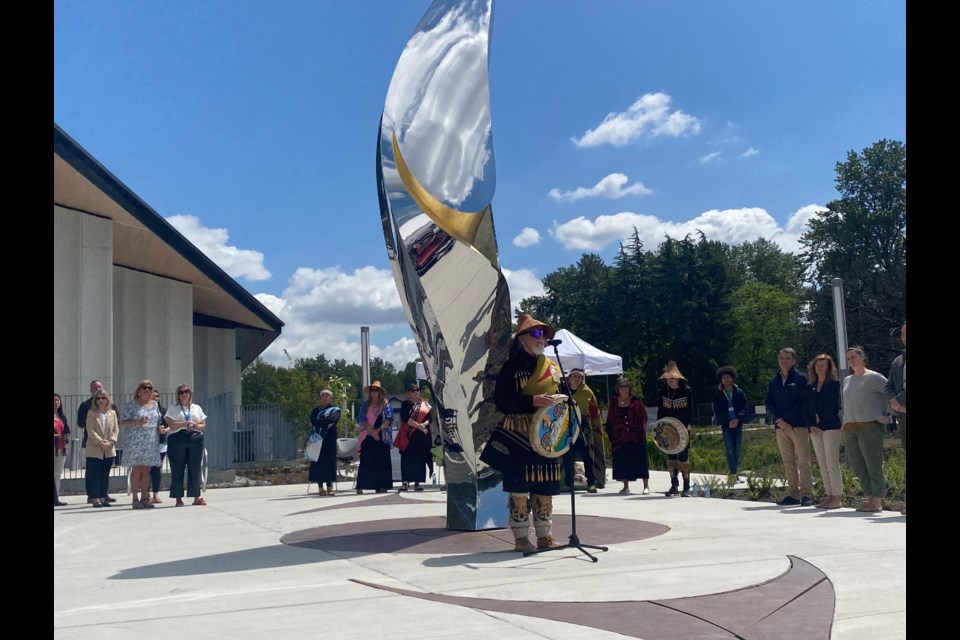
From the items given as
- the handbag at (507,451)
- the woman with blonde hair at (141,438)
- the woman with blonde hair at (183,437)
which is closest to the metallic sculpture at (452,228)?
the handbag at (507,451)

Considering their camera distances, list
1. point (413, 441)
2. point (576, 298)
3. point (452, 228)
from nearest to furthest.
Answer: point (452, 228) < point (413, 441) < point (576, 298)

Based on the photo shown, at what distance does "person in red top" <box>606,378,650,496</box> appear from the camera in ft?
42.5

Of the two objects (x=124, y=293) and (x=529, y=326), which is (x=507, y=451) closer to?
(x=529, y=326)

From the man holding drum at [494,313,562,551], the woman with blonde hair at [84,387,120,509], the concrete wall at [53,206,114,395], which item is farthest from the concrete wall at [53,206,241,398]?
the man holding drum at [494,313,562,551]

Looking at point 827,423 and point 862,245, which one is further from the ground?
point 862,245

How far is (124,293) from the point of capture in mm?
28562

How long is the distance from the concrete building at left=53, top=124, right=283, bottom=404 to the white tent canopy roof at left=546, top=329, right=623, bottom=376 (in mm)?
11086

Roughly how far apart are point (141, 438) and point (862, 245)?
5794 cm

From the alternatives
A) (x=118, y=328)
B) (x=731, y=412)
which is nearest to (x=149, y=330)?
(x=118, y=328)

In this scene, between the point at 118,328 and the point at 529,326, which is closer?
the point at 529,326

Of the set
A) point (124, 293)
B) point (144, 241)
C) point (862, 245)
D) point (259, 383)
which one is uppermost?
point (862, 245)

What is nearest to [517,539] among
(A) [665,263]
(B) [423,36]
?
(B) [423,36]
